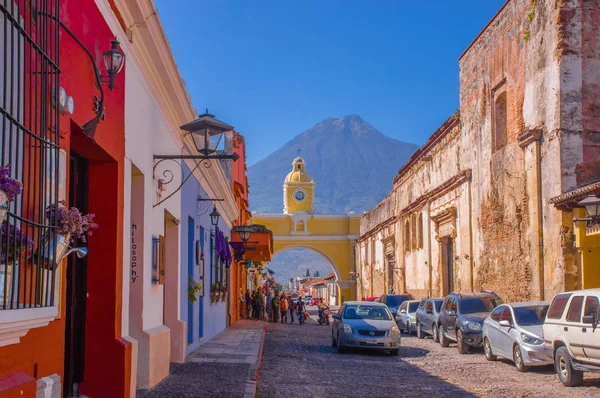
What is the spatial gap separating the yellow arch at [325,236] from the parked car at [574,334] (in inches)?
2093

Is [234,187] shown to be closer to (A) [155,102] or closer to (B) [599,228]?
(B) [599,228]

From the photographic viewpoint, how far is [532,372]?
45.3ft

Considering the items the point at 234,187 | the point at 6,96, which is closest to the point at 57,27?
the point at 6,96

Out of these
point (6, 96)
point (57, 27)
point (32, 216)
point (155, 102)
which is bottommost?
point (32, 216)

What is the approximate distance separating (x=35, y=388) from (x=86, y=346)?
3.56 metres

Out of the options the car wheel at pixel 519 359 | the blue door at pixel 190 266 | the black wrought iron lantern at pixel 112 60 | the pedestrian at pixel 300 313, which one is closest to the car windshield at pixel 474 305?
the car wheel at pixel 519 359

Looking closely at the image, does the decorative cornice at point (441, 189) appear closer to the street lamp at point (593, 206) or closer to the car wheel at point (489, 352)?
the street lamp at point (593, 206)

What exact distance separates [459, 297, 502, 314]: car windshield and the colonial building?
60.3 inches

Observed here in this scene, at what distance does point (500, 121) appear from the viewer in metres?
24.5

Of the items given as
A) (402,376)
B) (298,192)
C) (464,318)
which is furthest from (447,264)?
(298,192)

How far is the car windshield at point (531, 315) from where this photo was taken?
14.7 m

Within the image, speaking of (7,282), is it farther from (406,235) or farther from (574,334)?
(406,235)

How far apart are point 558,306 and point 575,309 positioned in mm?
706

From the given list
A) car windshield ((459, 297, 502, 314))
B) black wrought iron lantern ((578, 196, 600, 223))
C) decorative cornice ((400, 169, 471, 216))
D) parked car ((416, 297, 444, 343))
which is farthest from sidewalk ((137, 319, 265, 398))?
decorative cornice ((400, 169, 471, 216))
